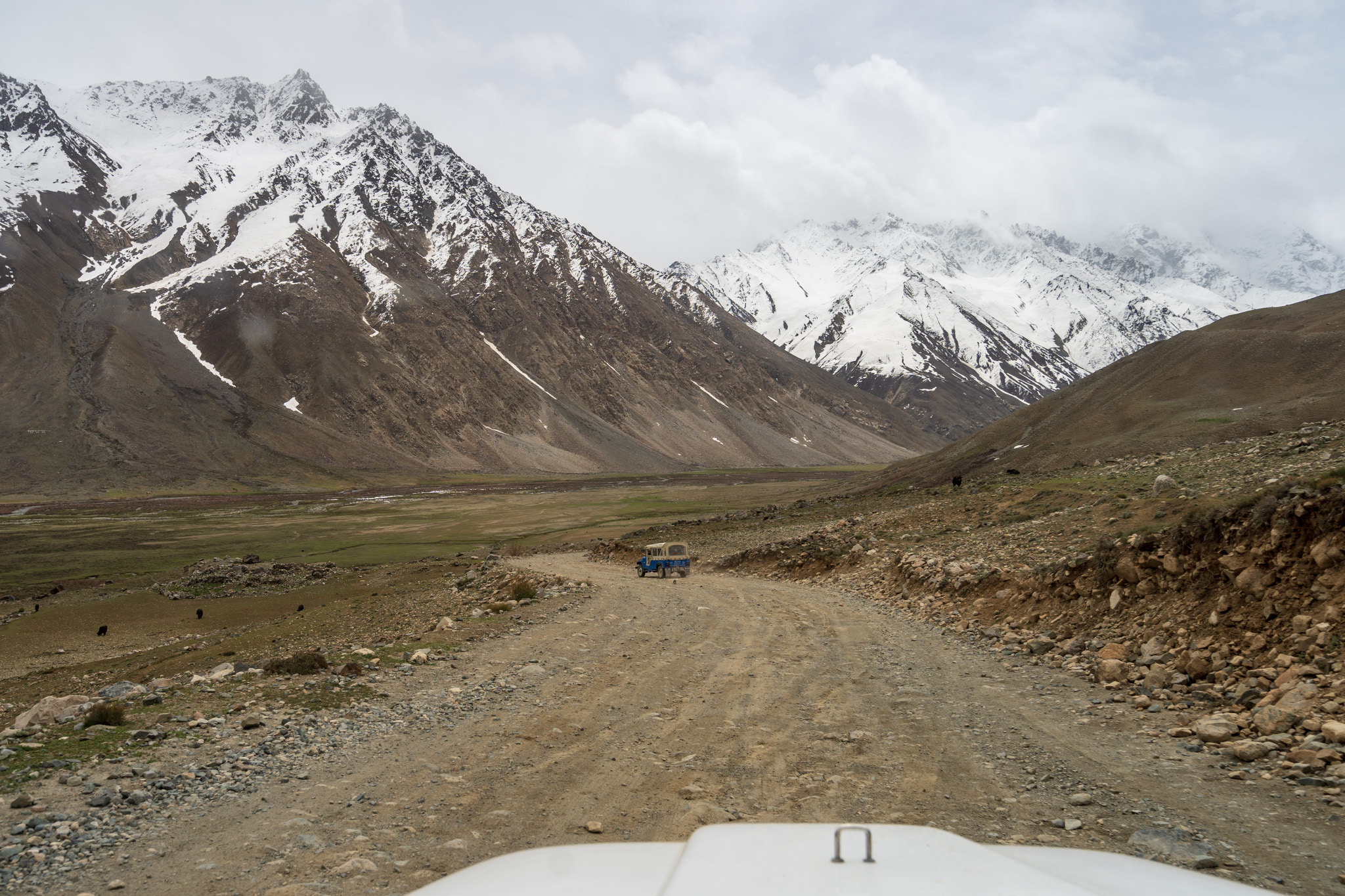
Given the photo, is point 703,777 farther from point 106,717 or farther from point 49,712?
point 49,712

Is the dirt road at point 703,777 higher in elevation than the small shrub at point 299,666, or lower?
lower

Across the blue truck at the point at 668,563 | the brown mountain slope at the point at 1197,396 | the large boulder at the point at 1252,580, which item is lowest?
the blue truck at the point at 668,563

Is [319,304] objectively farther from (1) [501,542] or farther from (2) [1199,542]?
(2) [1199,542]

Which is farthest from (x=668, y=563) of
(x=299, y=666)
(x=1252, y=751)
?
(x=1252, y=751)

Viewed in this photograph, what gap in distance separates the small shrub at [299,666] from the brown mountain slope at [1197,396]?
3502 centimetres

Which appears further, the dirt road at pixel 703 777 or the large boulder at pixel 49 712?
the large boulder at pixel 49 712

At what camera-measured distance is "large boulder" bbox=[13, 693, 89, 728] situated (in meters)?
10.5

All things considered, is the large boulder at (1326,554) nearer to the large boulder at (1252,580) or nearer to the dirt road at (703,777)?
the large boulder at (1252,580)

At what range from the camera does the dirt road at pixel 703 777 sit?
6.40m

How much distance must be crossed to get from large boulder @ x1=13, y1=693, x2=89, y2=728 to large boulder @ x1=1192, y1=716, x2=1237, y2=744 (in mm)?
14370

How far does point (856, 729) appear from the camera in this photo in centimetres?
984

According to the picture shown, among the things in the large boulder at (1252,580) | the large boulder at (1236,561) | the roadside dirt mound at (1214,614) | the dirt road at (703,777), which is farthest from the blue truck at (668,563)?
the large boulder at (1252,580)

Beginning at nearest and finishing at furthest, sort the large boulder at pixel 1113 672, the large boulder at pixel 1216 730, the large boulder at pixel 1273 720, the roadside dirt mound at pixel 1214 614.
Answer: the large boulder at pixel 1273 720 < the large boulder at pixel 1216 730 < the roadside dirt mound at pixel 1214 614 < the large boulder at pixel 1113 672

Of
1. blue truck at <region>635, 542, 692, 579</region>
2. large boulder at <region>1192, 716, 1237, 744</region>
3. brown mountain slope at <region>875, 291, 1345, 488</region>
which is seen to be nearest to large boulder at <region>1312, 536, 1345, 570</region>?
large boulder at <region>1192, 716, 1237, 744</region>
